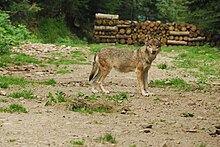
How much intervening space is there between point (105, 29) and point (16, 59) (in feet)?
49.6

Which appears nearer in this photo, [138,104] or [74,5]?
[138,104]

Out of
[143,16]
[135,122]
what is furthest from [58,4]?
[135,122]

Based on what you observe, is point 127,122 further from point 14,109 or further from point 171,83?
point 171,83

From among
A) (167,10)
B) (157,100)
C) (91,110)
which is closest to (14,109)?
(91,110)

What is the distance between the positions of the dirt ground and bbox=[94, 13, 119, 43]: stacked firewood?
753 inches

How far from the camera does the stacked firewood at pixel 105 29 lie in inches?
1270

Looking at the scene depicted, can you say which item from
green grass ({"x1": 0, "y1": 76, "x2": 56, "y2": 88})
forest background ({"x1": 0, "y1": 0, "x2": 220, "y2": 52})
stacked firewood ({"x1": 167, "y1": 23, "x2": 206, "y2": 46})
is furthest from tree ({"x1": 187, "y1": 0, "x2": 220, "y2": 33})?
green grass ({"x1": 0, "y1": 76, "x2": 56, "y2": 88})

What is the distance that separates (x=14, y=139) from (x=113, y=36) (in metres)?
26.0

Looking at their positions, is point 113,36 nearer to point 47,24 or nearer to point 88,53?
point 47,24

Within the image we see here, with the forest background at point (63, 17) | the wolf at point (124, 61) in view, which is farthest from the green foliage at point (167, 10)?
the wolf at point (124, 61)

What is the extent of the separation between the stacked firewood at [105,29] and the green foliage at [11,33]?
255 inches

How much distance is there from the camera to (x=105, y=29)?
32.5m

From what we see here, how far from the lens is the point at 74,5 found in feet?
102

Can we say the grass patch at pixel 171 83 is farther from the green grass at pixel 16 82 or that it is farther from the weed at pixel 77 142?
the weed at pixel 77 142
